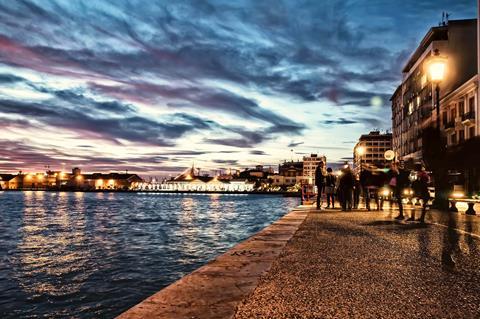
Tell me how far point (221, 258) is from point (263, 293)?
2.45 m

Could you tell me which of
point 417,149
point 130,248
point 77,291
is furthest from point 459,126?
point 77,291

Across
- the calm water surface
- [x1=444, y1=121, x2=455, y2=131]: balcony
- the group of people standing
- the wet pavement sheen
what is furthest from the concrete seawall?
[x1=444, y1=121, x2=455, y2=131]: balcony

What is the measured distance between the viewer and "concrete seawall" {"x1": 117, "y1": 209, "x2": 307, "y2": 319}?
415 centimetres

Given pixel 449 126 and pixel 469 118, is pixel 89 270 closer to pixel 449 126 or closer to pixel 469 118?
pixel 469 118

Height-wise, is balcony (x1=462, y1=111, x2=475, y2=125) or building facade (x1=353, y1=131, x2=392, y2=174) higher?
building facade (x1=353, y1=131, x2=392, y2=174)

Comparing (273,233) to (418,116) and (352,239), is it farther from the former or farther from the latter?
(418,116)

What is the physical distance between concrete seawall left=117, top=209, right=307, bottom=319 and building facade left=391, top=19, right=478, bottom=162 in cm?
2928

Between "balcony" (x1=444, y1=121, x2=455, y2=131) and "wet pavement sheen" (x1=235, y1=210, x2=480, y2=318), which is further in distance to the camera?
"balcony" (x1=444, y1=121, x2=455, y2=131)

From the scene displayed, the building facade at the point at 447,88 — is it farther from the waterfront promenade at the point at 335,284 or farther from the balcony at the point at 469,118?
the waterfront promenade at the point at 335,284

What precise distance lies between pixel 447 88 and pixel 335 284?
5516 cm

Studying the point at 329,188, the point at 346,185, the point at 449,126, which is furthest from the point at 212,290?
the point at 449,126

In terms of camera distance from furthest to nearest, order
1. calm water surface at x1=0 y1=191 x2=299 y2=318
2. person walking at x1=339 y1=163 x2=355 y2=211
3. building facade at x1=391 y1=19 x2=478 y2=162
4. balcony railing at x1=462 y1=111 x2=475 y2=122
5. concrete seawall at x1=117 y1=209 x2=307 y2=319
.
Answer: building facade at x1=391 y1=19 x2=478 y2=162 < balcony railing at x1=462 y1=111 x2=475 y2=122 < person walking at x1=339 y1=163 x2=355 y2=211 < calm water surface at x1=0 y1=191 x2=299 y2=318 < concrete seawall at x1=117 y1=209 x2=307 y2=319

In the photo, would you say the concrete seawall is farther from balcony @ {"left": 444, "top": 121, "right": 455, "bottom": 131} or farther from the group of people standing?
balcony @ {"left": 444, "top": 121, "right": 455, "bottom": 131}

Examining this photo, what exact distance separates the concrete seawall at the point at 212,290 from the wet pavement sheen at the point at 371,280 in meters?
0.18
